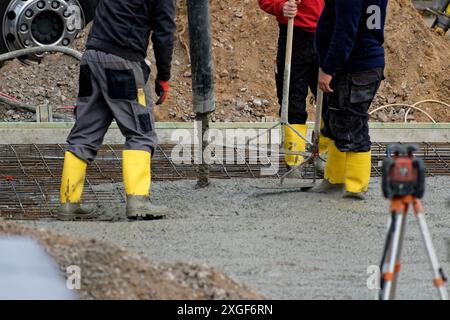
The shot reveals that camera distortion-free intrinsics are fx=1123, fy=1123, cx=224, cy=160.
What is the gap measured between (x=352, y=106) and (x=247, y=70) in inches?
189

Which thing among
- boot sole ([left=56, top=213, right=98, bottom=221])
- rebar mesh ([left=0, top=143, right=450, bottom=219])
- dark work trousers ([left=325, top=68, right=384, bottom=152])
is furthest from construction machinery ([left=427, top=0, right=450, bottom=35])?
boot sole ([left=56, top=213, right=98, bottom=221])

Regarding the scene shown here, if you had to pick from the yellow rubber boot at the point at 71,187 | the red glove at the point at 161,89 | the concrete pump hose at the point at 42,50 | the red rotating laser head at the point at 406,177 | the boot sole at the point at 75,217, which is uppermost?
the red rotating laser head at the point at 406,177

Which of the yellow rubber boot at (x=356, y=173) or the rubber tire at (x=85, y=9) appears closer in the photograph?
the yellow rubber boot at (x=356, y=173)

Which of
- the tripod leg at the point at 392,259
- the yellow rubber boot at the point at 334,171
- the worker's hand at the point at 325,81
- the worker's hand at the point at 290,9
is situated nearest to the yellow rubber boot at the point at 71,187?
the worker's hand at the point at 325,81

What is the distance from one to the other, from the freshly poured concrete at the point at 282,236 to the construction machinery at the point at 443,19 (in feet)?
17.6

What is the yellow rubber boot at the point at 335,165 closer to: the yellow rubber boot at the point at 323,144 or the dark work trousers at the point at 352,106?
the dark work trousers at the point at 352,106

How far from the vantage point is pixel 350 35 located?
23.9 ft

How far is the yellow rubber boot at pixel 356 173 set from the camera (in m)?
7.71

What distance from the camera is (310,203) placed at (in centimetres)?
764

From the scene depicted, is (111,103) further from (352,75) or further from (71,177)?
(352,75)

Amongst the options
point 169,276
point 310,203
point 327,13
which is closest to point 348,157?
point 310,203
